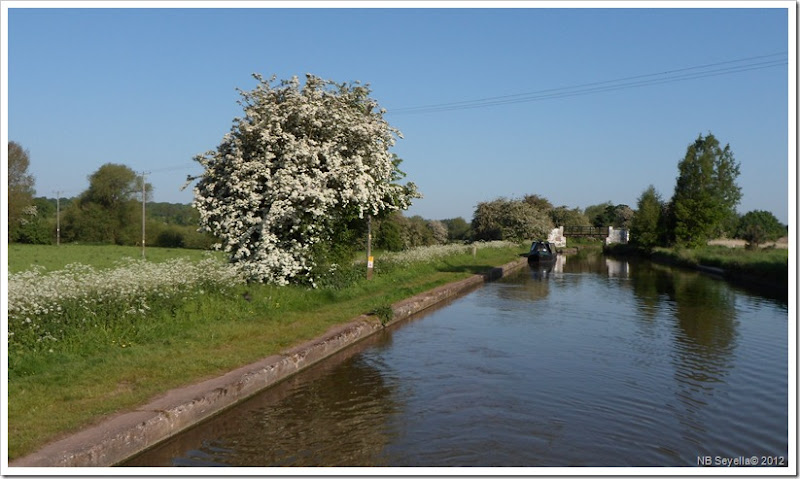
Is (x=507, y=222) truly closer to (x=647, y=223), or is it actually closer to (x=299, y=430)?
(x=647, y=223)

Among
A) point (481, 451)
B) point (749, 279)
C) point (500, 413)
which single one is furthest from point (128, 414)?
point (749, 279)

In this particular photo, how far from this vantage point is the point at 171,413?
7367 mm

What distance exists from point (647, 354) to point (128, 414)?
936cm

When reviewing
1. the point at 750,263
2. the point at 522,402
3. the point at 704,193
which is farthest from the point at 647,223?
the point at 522,402

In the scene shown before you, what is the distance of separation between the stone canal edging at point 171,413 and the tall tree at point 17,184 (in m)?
66.0

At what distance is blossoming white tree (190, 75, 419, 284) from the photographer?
1709cm

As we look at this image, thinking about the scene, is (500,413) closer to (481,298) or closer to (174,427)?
(174,427)

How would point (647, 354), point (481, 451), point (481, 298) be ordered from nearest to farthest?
point (481, 451) < point (647, 354) < point (481, 298)

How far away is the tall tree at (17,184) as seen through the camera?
66.8m

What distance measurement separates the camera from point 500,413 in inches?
330

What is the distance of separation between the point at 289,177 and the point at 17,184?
6300 centimetres

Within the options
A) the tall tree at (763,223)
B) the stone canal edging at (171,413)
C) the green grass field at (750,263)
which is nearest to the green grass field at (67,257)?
the stone canal edging at (171,413)

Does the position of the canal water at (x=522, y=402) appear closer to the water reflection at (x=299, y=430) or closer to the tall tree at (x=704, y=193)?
the water reflection at (x=299, y=430)

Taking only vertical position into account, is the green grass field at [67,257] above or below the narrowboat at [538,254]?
below
